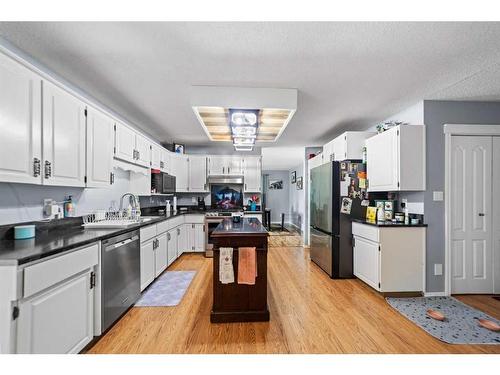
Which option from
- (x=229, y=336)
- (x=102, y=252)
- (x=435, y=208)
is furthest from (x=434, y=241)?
(x=102, y=252)

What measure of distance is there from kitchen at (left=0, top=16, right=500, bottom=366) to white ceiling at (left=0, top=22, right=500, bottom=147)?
Answer: 0.31 ft

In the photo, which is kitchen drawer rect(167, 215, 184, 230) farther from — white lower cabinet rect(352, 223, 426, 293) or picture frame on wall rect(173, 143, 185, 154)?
white lower cabinet rect(352, 223, 426, 293)

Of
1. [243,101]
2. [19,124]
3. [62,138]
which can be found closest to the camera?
[19,124]

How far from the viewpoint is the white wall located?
1.91m

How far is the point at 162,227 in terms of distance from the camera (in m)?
3.66

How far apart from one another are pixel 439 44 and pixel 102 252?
3292 mm

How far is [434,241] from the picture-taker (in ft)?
9.97

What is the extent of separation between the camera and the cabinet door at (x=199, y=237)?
5016mm

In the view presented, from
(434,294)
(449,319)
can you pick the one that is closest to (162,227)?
(449,319)

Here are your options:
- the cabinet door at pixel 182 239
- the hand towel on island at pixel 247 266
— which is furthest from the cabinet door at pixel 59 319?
the cabinet door at pixel 182 239

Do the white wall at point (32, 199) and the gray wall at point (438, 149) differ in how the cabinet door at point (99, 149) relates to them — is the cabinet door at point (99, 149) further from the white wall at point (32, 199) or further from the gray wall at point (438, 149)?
the gray wall at point (438, 149)

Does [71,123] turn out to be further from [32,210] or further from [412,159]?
[412,159]

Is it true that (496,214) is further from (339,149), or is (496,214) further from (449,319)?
(339,149)

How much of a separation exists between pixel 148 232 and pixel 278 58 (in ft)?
8.33
